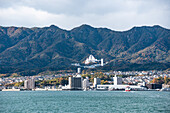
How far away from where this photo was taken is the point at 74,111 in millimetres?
90562

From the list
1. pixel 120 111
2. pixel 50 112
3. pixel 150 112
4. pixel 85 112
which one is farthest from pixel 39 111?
pixel 150 112

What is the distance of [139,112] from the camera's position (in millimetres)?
86312

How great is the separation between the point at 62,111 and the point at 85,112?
617 centimetres

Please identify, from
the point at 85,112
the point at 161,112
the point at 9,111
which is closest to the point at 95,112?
the point at 85,112

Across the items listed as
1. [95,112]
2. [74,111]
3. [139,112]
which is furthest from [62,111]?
[139,112]

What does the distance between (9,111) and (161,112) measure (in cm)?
3525

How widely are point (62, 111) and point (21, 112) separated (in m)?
9.62

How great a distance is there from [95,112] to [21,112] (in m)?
17.2

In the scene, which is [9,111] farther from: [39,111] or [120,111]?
[120,111]

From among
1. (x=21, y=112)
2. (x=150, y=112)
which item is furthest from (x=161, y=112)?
(x=21, y=112)

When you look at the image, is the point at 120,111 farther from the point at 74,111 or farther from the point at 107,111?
the point at 74,111

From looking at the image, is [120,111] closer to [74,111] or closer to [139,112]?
[139,112]

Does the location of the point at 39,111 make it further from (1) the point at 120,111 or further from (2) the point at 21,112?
→ (1) the point at 120,111

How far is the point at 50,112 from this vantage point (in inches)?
3460
